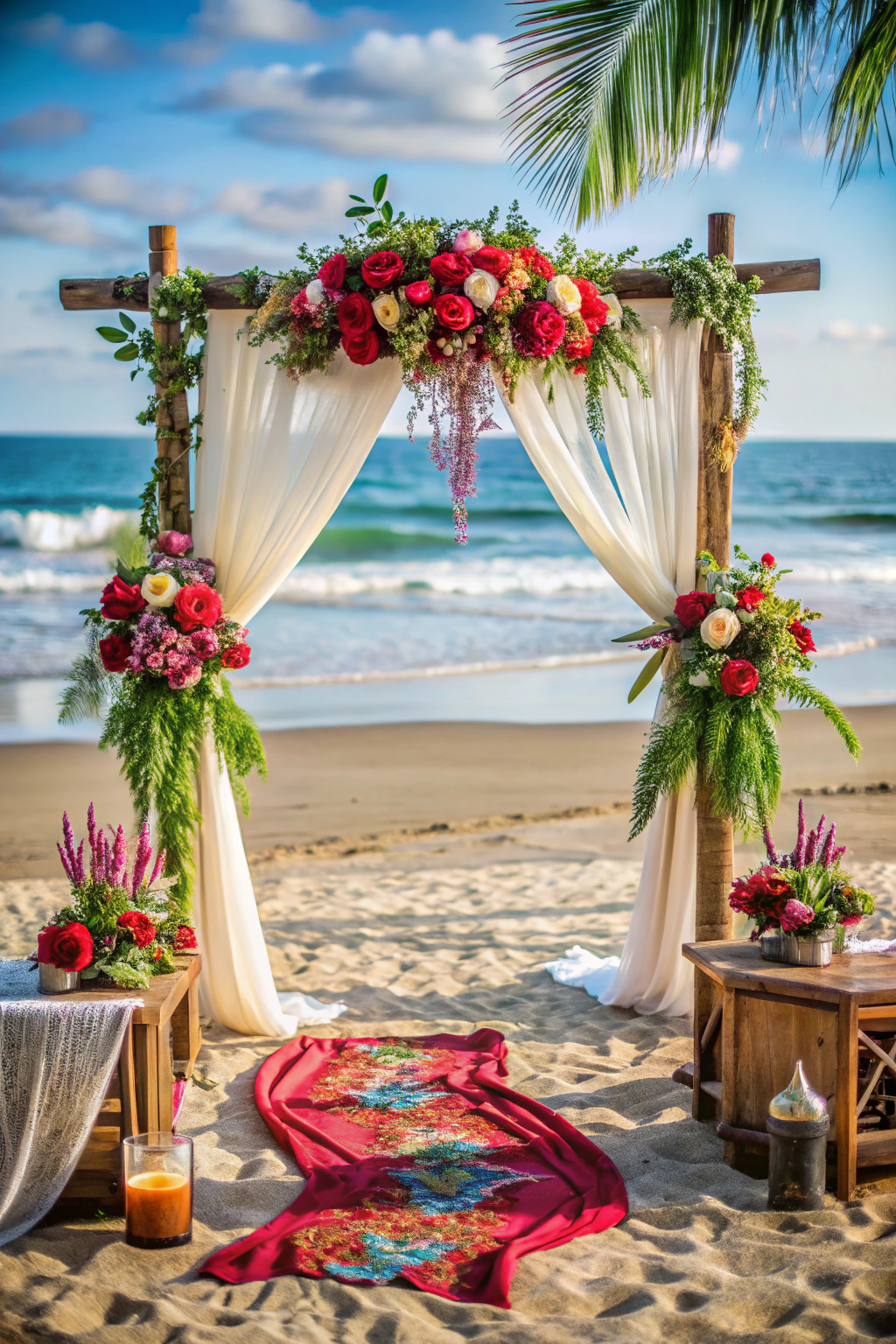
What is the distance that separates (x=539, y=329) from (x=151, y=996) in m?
2.46

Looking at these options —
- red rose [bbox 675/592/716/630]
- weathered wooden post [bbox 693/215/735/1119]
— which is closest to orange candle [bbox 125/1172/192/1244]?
weathered wooden post [bbox 693/215/735/1119]

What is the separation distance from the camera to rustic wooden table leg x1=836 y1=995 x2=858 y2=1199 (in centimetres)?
303

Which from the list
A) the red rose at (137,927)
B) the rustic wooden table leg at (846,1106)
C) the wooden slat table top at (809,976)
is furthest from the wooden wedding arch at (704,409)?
the red rose at (137,927)

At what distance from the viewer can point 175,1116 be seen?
361cm

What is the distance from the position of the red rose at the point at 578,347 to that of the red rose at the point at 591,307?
0.05 m

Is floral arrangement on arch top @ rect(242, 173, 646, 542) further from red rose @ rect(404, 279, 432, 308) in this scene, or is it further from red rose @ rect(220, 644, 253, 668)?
red rose @ rect(220, 644, 253, 668)

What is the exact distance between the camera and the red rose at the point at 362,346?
4035mm

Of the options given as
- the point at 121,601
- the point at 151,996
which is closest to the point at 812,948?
the point at 151,996

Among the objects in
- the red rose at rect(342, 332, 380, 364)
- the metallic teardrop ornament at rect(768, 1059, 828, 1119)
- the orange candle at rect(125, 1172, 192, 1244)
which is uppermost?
the red rose at rect(342, 332, 380, 364)

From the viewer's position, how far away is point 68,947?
10.2ft

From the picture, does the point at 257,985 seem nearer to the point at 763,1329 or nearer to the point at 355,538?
the point at 763,1329

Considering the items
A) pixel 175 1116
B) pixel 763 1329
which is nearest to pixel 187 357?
pixel 175 1116

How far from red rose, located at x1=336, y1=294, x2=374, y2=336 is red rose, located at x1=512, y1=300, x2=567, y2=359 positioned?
51 cm

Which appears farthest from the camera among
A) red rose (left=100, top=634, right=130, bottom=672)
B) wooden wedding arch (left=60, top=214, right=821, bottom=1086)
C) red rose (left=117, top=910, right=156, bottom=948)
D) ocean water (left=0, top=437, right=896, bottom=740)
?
ocean water (left=0, top=437, right=896, bottom=740)
